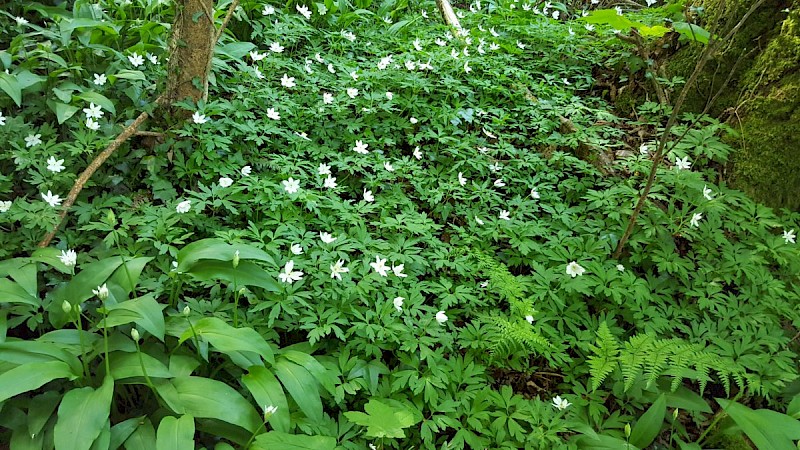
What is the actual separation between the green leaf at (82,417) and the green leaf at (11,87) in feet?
6.36

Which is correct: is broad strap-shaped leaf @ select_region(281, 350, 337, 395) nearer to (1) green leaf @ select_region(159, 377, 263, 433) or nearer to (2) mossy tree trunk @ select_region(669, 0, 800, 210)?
(1) green leaf @ select_region(159, 377, 263, 433)

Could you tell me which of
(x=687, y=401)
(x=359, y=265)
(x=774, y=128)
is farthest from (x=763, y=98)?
(x=359, y=265)

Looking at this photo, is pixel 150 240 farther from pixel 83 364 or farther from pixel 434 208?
pixel 434 208

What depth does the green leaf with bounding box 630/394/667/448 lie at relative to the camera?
204 centimetres

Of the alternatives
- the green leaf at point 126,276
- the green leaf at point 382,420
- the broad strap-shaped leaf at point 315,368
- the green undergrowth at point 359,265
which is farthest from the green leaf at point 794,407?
the green leaf at point 126,276

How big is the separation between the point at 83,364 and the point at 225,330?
1.81 feet

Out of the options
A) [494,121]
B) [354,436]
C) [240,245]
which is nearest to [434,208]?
[494,121]

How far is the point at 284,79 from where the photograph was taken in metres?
3.45

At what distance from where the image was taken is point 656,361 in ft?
6.79

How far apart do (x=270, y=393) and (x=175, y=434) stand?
0.34 m

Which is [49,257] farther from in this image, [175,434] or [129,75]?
[129,75]

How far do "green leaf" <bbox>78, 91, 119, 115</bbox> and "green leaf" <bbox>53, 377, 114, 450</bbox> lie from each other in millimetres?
1858

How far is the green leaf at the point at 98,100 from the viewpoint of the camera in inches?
115

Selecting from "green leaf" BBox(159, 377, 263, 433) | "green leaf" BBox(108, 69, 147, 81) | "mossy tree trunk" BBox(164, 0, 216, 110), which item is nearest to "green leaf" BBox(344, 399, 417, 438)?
"green leaf" BBox(159, 377, 263, 433)
